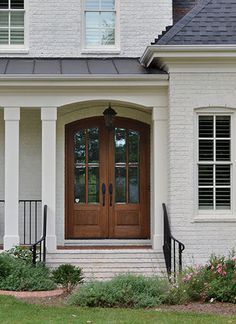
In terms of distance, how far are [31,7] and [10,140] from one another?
325cm

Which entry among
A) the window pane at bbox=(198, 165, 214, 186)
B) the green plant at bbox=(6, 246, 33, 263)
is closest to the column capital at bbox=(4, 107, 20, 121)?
the green plant at bbox=(6, 246, 33, 263)

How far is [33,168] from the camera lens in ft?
48.3

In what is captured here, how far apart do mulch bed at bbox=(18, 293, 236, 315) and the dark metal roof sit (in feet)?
14.5

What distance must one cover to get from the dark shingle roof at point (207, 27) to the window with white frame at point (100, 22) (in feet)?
7.21

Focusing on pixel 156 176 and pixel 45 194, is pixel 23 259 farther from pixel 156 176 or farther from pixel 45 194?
pixel 156 176

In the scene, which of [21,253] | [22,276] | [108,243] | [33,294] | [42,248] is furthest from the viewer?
[108,243]

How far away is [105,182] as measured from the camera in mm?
14758

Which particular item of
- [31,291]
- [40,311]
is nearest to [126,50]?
[31,291]

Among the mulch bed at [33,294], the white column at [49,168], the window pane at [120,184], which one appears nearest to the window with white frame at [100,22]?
the white column at [49,168]

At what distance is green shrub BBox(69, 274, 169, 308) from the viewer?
1025 centimetres

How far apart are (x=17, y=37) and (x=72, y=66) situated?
1717mm

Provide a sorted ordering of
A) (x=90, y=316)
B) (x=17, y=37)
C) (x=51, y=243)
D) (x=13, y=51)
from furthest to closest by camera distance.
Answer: (x=17, y=37) → (x=13, y=51) → (x=51, y=243) → (x=90, y=316)

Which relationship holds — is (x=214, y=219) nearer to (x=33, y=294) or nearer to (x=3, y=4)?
(x=33, y=294)

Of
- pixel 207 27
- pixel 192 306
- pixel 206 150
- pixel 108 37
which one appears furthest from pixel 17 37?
pixel 192 306
